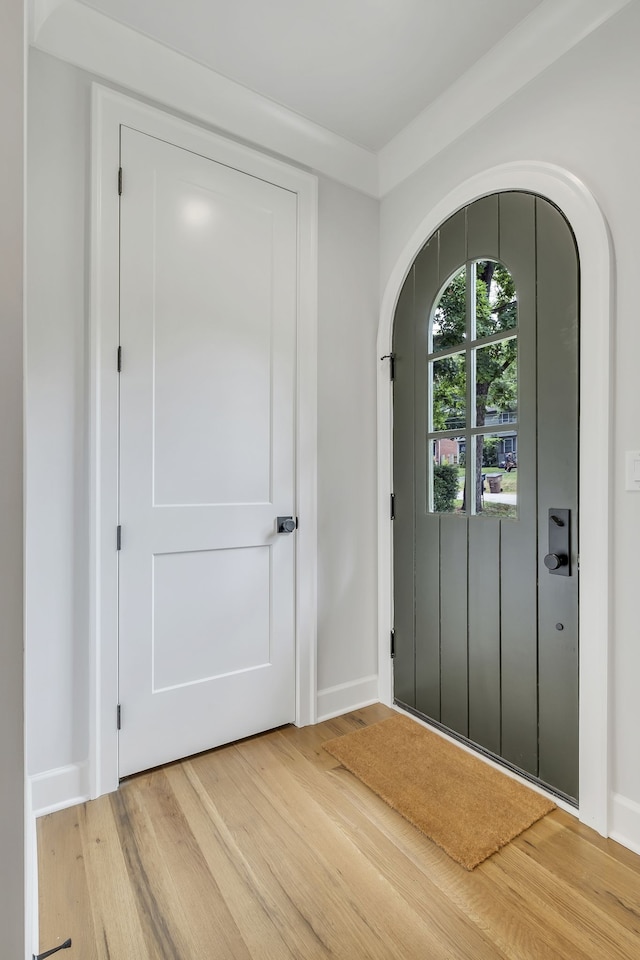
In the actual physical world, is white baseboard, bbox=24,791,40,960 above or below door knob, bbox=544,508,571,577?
below

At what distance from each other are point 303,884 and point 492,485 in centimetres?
140

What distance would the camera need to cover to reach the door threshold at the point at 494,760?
1.58m

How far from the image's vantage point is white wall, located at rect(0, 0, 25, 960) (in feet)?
1.91

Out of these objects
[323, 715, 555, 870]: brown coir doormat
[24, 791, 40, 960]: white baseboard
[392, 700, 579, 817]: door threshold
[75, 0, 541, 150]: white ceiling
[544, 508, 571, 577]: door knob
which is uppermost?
[75, 0, 541, 150]: white ceiling

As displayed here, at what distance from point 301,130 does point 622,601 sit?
2.24 m

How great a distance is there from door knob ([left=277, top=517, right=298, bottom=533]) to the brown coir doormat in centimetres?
89

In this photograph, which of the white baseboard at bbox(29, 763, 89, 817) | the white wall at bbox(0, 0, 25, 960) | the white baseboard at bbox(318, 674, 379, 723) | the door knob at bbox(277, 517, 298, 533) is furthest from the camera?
the white baseboard at bbox(318, 674, 379, 723)

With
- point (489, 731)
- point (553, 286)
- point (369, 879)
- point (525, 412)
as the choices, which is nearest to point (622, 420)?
point (525, 412)

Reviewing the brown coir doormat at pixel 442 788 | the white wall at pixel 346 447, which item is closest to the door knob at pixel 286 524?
the white wall at pixel 346 447

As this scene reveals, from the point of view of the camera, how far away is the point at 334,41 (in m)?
1.71

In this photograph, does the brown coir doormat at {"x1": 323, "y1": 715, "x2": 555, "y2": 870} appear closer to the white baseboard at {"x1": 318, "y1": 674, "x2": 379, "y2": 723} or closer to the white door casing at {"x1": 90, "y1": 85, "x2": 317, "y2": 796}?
the white baseboard at {"x1": 318, "y1": 674, "x2": 379, "y2": 723}

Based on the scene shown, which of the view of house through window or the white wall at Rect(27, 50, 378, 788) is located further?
the view of house through window

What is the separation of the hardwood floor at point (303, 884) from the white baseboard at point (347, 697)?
48 cm

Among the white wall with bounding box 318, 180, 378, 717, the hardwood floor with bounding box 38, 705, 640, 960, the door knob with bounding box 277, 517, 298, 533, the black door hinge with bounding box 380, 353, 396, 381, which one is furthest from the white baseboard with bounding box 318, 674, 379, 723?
the black door hinge with bounding box 380, 353, 396, 381
